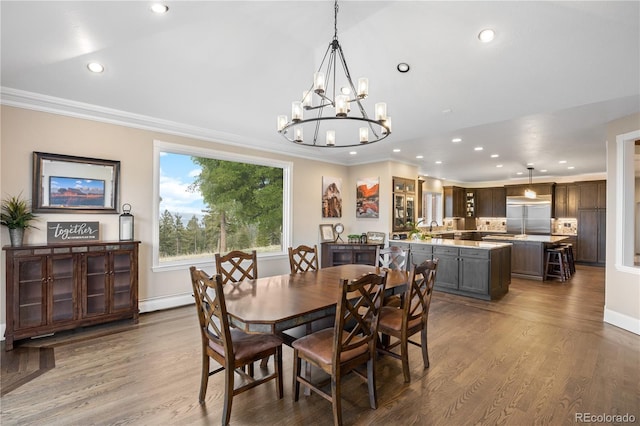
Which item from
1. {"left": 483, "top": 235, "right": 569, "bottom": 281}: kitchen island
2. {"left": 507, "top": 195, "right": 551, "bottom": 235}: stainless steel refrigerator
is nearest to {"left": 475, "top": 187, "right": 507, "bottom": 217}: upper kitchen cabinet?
{"left": 507, "top": 195, "right": 551, "bottom": 235}: stainless steel refrigerator

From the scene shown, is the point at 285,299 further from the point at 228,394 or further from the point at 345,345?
the point at 228,394

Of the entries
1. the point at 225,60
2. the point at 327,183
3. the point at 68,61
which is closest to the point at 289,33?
the point at 225,60

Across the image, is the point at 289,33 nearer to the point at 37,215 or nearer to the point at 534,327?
the point at 37,215

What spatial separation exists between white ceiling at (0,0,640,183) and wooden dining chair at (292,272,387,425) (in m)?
2.49

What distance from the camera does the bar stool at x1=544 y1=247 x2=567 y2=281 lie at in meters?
6.51

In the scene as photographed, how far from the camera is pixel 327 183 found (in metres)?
6.79

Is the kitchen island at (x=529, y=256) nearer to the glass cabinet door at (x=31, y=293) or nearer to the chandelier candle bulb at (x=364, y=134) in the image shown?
the chandelier candle bulb at (x=364, y=134)

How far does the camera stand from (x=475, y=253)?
5234mm

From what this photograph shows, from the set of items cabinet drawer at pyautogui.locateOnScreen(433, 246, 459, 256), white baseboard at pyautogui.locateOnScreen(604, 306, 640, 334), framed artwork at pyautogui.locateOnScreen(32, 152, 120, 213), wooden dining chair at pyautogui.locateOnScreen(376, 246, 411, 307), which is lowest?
white baseboard at pyautogui.locateOnScreen(604, 306, 640, 334)

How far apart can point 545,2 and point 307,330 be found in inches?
132

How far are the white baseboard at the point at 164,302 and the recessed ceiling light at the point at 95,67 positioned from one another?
9.61 ft

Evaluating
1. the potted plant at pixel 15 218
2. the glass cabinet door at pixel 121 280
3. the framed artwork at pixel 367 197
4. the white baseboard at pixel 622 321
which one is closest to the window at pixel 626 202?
the white baseboard at pixel 622 321

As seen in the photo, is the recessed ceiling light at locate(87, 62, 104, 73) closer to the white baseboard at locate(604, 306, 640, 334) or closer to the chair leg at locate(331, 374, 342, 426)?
the chair leg at locate(331, 374, 342, 426)

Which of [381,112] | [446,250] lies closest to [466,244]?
[446,250]
